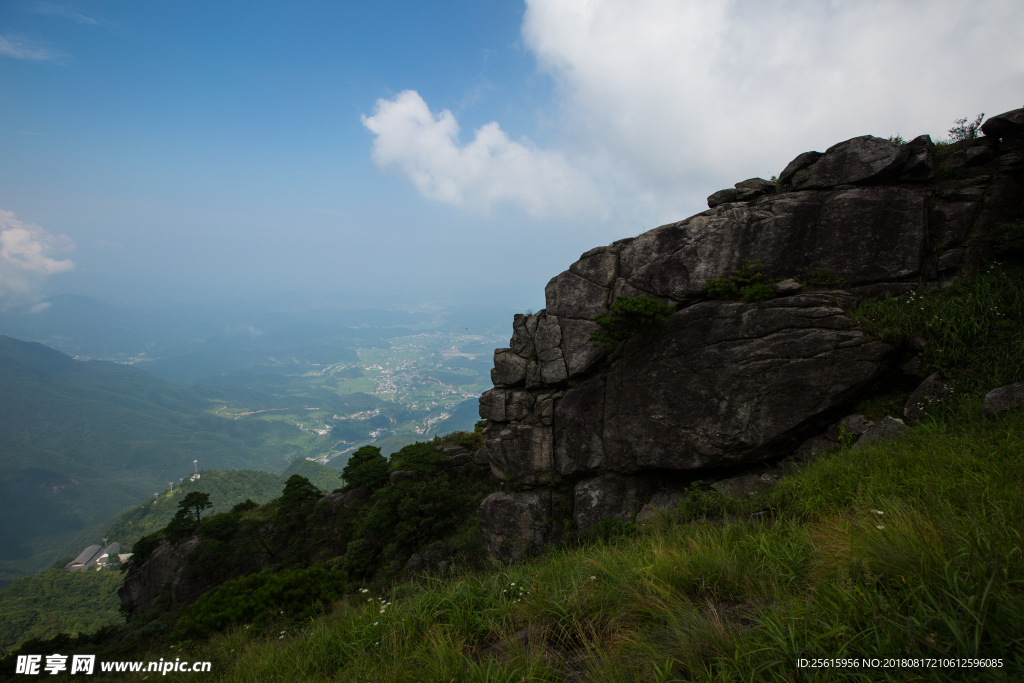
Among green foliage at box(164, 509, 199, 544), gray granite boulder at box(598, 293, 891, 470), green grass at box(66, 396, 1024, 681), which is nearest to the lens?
green grass at box(66, 396, 1024, 681)

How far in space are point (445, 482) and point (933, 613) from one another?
20.6 m

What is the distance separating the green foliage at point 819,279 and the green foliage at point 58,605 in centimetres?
7409

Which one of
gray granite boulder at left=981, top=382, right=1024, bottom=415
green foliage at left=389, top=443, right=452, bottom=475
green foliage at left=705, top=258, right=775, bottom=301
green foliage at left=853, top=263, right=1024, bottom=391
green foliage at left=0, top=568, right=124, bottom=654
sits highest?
green foliage at left=705, top=258, right=775, bottom=301

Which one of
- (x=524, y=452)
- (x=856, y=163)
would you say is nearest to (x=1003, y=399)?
(x=856, y=163)

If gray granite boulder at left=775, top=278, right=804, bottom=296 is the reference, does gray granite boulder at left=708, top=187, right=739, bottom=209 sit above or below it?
above

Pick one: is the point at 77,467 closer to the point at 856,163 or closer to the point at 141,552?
the point at 141,552

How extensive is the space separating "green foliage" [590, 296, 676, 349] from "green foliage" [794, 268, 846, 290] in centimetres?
359

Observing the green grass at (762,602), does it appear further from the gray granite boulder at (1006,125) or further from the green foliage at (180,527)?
the green foliage at (180,527)

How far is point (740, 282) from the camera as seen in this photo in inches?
468

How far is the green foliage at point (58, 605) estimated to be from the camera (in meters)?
46.8

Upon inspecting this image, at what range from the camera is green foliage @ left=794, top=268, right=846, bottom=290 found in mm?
11172

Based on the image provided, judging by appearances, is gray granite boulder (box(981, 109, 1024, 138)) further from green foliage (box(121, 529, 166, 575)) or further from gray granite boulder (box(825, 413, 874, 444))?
green foliage (box(121, 529, 166, 575))

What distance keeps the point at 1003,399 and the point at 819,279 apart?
4893 mm

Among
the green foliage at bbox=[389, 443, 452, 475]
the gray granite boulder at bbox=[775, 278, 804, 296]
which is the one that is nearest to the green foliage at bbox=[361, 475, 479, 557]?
the green foliage at bbox=[389, 443, 452, 475]
